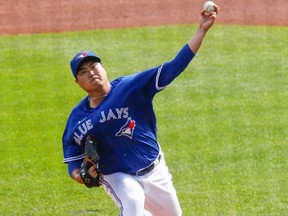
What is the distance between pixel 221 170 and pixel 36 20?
7.99 metres

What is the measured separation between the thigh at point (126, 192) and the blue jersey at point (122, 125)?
6 cm

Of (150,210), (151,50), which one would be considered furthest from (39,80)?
(150,210)

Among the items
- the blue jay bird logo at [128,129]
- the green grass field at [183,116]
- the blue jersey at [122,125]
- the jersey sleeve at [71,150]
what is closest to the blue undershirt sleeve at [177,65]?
the blue jersey at [122,125]

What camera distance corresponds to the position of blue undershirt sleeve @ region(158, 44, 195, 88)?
20.4ft

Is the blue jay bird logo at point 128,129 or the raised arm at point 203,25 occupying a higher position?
Result: the raised arm at point 203,25

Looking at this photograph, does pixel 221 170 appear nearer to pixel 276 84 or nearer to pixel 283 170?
pixel 283 170

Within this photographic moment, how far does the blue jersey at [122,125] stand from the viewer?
662cm

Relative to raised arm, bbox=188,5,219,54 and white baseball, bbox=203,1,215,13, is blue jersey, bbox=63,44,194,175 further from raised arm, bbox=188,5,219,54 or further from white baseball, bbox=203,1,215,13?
white baseball, bbox=203,1,215,13

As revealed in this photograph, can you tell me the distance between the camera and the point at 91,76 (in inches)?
261

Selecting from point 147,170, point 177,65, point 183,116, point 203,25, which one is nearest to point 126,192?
point 147,170

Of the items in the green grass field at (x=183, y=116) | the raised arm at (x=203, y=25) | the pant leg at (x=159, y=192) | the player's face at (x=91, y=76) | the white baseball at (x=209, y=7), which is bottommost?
the green grass field at (x=183, y=116)

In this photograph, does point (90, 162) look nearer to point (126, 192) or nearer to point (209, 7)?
point (126, 192)

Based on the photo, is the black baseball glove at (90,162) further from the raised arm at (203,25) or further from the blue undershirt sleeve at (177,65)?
the raised arm at (203,25)

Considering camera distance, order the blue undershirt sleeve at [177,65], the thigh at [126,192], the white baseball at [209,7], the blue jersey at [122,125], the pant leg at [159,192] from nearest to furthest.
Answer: the white baseball at [209,7] → the blue undershirt sleeve at [177,65] → the thigh at [126,192] → the blue jersey at [122,125] → the pant leg at [159,192]
